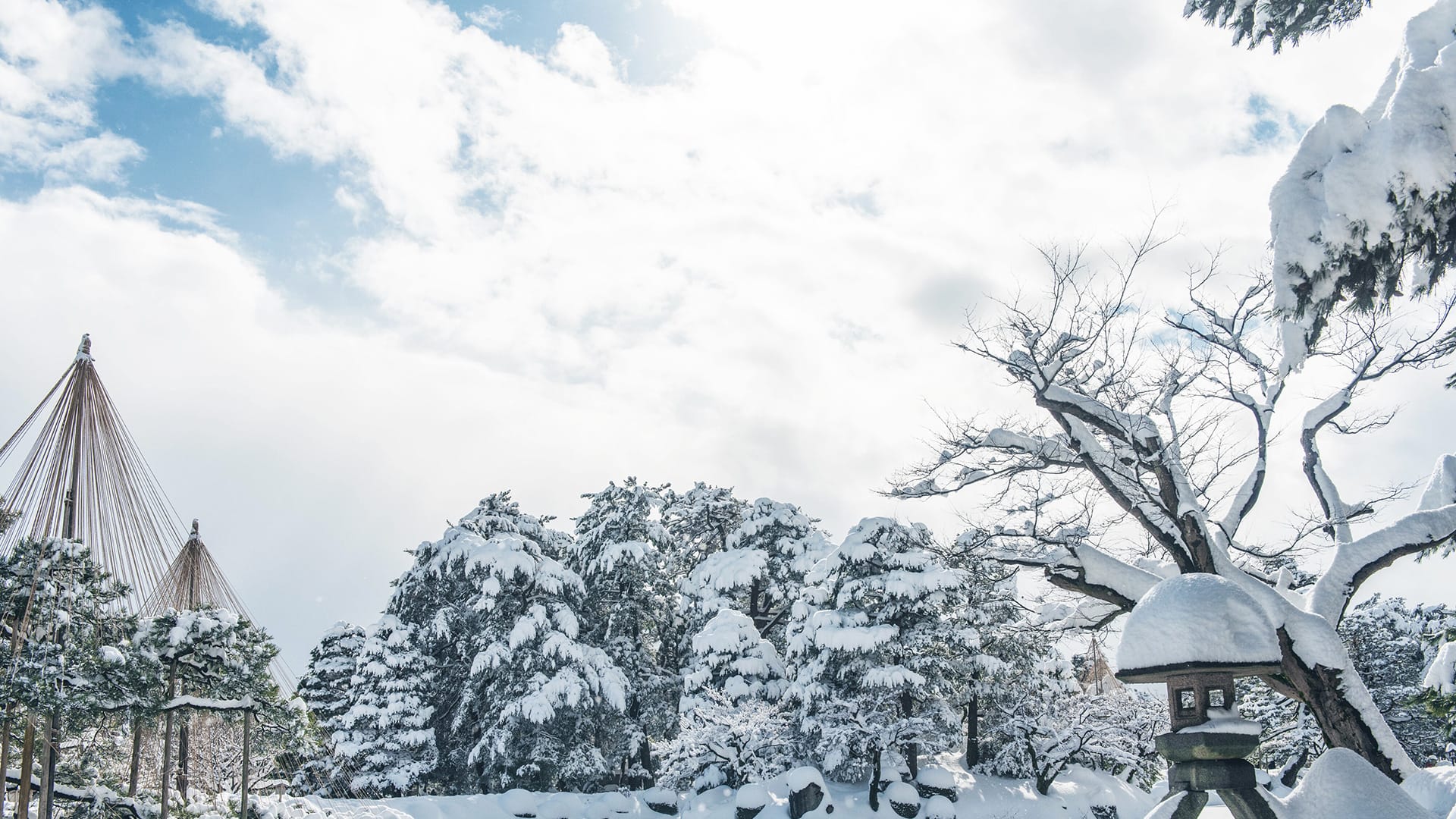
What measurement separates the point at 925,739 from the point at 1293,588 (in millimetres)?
8793

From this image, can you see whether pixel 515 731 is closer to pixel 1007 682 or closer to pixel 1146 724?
pixel 1007 682

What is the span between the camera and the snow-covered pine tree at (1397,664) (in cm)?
2094

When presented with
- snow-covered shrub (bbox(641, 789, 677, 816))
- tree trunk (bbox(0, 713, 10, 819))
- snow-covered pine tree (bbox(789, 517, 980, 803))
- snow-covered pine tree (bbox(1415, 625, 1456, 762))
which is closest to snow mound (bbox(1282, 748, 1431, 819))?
snow-covered pine tree (bbox(1415, 625, 1456, 762))

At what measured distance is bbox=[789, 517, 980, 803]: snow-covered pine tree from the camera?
17391mm

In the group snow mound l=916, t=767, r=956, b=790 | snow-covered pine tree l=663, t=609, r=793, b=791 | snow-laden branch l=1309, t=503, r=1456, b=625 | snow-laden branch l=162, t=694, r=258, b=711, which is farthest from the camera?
snow-covered pine tree l=663, t=609, r=793, b=791

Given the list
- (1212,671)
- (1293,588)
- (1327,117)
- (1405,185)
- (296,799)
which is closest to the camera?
(1405,185)

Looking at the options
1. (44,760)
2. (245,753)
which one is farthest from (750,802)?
(44,760)

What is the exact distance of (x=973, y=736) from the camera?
2116 cm

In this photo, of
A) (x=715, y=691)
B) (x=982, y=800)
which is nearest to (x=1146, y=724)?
(x=982, y=800)

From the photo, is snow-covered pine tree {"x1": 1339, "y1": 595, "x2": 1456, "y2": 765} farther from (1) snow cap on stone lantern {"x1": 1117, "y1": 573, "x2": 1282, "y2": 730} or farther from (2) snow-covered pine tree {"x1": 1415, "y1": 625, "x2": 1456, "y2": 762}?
(1) snow cap on stone lantern {"x1": 1117, "y1": 573, "x2": 1282, "y2": 730}

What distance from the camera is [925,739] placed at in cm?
1755

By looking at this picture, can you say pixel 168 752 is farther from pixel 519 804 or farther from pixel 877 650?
pixel 877 650

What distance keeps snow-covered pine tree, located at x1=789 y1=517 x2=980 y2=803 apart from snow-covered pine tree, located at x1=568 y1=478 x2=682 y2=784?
4799 mm

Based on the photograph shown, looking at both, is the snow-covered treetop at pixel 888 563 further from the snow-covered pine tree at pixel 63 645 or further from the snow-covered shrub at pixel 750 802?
the snow-covered pine tree at pixel 63 645
